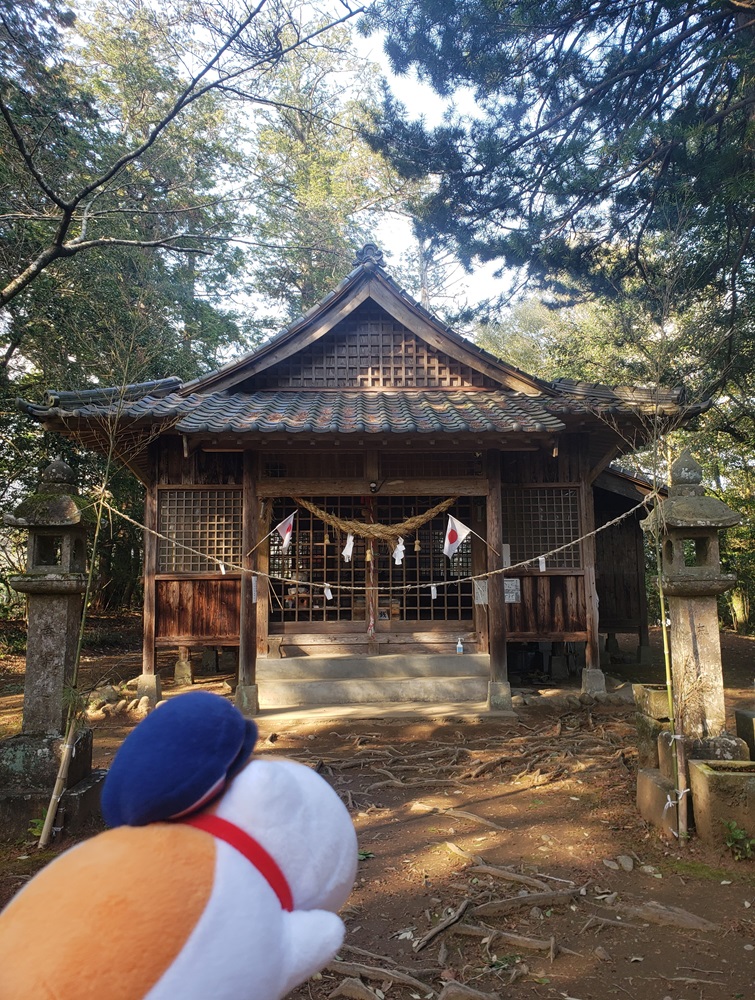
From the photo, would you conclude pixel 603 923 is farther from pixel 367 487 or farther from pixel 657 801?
pixel 367 487

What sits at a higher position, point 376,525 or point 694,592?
point 376,525

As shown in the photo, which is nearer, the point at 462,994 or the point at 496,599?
the point at 462,994

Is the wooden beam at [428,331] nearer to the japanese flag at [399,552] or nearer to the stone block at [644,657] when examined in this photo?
the japanese flag at [399,552]

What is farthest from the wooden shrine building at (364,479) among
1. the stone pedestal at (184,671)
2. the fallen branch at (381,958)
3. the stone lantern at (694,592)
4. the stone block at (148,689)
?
the fallen branch at (381,958)

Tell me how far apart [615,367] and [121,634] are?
14640mm

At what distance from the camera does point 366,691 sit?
31.4 feet

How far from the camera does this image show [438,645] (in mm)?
10258

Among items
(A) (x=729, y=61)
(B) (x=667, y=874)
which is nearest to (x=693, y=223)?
(A) (x=729, y=61)

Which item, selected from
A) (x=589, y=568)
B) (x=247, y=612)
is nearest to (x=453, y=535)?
Result: (x=589, y=568)

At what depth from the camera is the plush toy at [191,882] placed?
1.10 meters

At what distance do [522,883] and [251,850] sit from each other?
3.78 metres

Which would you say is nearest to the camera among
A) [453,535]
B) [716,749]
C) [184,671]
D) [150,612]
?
[716,749]

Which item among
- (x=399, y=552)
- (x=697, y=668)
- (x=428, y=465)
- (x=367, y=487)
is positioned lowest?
(x=697, y=668)

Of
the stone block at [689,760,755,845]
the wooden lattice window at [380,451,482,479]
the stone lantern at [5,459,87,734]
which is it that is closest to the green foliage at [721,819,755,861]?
the stone block at [689,760,755,845]
